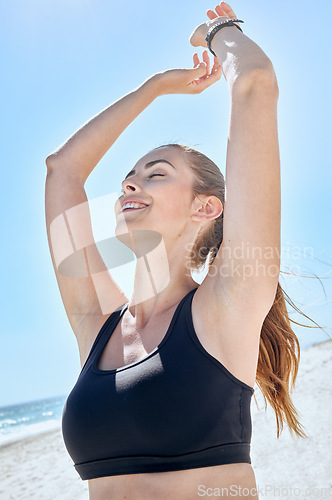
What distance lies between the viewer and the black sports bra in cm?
150

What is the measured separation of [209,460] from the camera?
150 cm

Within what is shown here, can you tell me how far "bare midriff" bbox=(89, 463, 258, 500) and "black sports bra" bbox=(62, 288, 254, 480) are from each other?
25 millimetres

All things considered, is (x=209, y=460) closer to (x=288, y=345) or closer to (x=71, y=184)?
(x=288, y=345)

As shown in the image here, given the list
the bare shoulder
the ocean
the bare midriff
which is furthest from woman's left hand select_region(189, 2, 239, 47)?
the ocean

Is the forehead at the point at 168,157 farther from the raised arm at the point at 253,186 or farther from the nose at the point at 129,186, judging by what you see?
the raised arm at the point at 253,186

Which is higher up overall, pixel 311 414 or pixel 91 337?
pixel 91 337

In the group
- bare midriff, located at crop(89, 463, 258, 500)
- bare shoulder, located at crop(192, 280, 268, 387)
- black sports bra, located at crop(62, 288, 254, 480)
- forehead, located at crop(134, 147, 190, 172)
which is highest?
forehead, located at crop(134, 147, 190, 172)

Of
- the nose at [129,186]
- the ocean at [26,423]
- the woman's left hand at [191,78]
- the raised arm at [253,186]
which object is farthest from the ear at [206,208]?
the ocean at [26,423]

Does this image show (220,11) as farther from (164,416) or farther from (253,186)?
(164,416)

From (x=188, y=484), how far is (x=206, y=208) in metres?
1.21

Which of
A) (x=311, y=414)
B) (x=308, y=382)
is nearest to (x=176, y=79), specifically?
(x=311, y=414)

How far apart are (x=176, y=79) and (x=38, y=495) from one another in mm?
8006

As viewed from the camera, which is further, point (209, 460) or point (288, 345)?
point (288, 345)

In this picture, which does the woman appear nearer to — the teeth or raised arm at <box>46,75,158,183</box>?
the teeth
